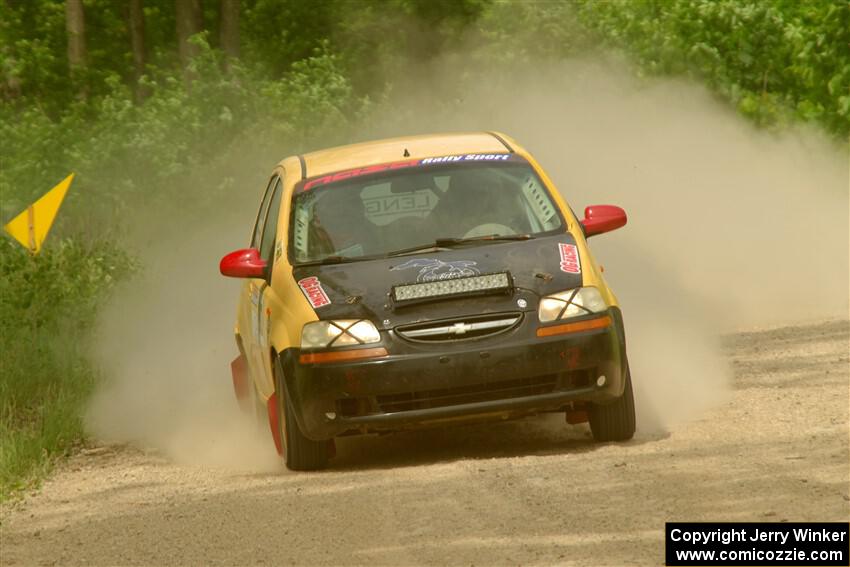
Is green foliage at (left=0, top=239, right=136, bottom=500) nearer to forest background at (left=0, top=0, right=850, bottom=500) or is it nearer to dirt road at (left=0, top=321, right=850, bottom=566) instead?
forest background at (left=0, top=0, right=850, bottom=500)

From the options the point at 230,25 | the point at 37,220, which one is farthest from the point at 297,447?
the point at 230,25

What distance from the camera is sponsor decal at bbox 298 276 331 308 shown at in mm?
9656

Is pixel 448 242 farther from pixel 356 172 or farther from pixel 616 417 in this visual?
pixel 616 417

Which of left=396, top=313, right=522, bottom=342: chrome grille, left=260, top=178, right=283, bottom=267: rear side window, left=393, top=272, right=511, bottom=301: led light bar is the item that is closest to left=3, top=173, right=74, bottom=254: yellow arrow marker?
left=260, top=178, right=283, bottom=267: rear side window

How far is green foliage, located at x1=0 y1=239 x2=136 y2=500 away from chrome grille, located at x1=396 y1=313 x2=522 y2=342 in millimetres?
2653

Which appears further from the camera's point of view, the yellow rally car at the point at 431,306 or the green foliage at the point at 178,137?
the green foliage at the point at 178,137

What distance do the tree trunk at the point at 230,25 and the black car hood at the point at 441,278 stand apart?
78.2ft

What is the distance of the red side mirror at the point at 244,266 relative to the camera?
10523 mm

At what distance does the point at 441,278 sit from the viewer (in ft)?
31.6

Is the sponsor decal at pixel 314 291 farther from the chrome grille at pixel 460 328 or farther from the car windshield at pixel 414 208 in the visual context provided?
the chrome grille at pixel 460 328

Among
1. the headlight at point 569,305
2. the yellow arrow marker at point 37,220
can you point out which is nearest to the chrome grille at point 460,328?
the headlight at point 569,305

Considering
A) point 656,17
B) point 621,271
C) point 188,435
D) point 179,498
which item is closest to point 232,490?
point 179,498

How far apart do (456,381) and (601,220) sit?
5.20 ft

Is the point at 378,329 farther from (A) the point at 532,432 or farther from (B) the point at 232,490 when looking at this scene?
(A) the point at 532,432
